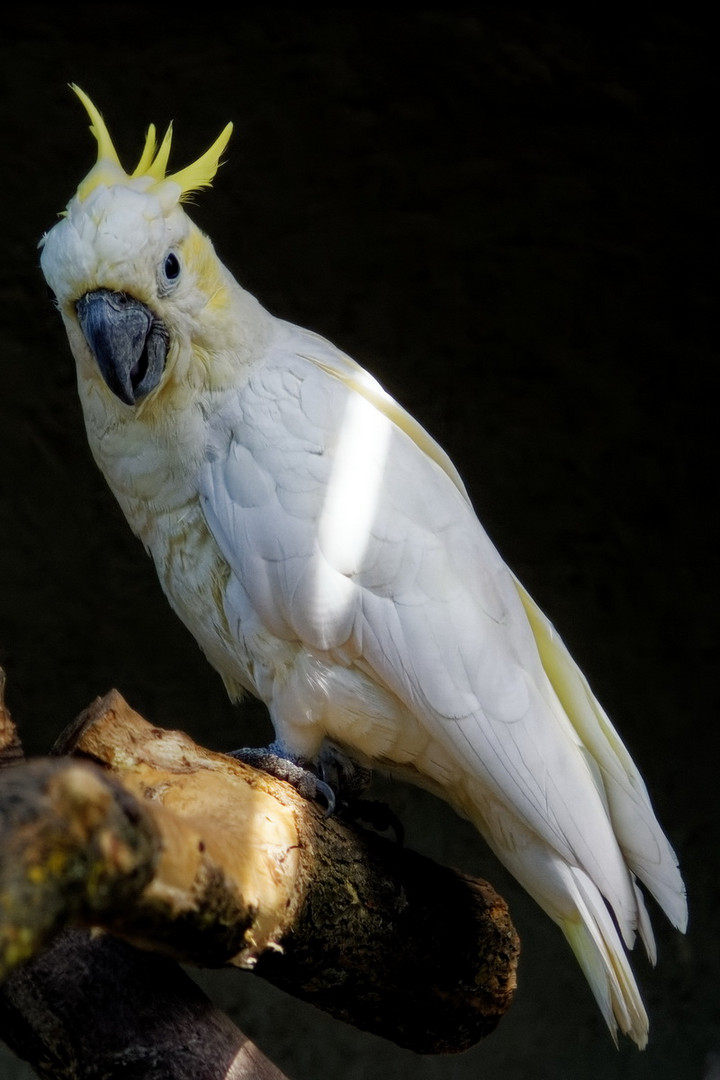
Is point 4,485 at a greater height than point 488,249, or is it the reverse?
point 488,249

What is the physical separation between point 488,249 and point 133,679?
→ 1808 mm

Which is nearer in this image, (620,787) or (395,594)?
(395,594)

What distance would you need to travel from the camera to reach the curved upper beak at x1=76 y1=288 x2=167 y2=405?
1.83 metres

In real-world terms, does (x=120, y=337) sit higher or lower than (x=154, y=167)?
lower

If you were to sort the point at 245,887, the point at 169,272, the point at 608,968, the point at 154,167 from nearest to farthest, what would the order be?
the point at 245,887
the point at 608,968
the point at 169,272
the point at 154,167

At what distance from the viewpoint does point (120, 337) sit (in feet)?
6.03

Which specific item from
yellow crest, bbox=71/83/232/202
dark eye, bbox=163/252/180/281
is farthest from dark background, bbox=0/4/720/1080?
dark eye, bbox=163/252/180/281

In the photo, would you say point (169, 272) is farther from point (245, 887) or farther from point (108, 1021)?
point (108, 1021)

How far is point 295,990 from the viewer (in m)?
1.79

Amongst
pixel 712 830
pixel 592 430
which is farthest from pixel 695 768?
pixel 592 430

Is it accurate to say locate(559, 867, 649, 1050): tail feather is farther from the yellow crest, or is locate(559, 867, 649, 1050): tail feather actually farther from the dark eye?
the yellow crest

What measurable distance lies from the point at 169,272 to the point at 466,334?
70.9 inches

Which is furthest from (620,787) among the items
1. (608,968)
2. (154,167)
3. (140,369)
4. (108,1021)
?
(154,167)

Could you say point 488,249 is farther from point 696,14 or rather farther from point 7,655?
point 7,655
